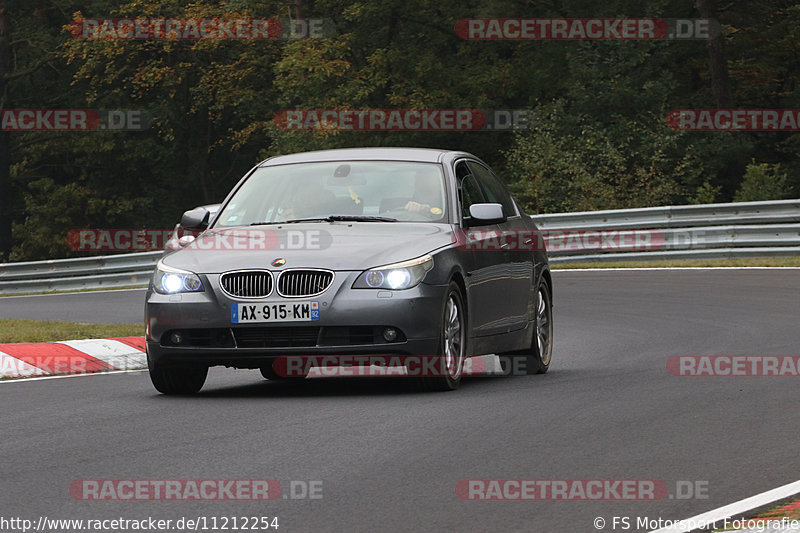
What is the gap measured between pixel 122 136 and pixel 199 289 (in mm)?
40555

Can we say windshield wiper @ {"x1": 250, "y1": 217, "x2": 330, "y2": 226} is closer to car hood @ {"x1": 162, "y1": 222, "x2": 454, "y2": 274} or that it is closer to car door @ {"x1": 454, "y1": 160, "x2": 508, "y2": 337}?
car hood @ {"x1": 162, "y1": 222, "x2": 454, "y2": 274}

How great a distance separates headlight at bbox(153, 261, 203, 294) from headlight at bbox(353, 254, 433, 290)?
1.07 metres

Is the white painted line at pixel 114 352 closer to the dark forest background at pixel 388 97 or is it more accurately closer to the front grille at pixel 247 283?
the front grille at pixel 247 283

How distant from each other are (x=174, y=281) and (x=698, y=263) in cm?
1633

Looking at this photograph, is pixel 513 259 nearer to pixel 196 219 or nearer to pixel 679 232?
pixel 196 219

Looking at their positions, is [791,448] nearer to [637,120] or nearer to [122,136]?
[637,120]

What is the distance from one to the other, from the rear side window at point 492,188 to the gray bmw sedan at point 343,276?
0.28m

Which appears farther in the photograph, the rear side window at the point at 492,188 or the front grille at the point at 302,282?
the rear side window at the point at 492,188

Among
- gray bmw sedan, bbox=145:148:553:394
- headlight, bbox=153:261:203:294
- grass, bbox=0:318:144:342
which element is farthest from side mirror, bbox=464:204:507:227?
grass, bbox=0:318:144:342

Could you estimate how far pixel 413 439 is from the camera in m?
8.06

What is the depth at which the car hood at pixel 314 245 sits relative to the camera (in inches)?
389

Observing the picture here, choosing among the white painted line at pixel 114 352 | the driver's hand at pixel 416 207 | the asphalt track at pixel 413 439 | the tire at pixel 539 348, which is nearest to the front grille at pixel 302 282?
the asphalt track at pixel 413 439

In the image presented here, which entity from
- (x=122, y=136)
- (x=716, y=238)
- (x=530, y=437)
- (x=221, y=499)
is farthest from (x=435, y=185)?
(x=122, y=136)

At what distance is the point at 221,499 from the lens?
6.36m
